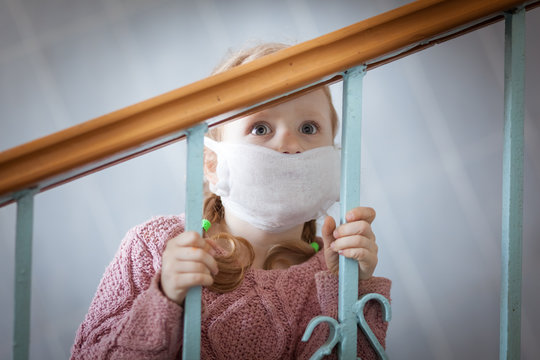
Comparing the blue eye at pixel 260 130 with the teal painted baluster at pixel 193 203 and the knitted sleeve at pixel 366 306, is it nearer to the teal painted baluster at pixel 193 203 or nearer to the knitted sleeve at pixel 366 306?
the knitted sleeve at pixel 366 306

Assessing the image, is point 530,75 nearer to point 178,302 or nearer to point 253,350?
point 253,350

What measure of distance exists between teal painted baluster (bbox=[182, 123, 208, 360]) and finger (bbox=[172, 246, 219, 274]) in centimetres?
4

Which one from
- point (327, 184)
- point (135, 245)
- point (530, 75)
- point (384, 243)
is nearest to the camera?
point (327, 184)

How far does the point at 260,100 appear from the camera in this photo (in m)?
0.49

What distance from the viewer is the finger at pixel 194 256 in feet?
1.80

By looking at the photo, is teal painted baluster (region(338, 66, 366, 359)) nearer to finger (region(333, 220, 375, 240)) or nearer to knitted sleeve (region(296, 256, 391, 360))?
finger (region(333, 220, 375, 240))

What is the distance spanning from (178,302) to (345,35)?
35 cm

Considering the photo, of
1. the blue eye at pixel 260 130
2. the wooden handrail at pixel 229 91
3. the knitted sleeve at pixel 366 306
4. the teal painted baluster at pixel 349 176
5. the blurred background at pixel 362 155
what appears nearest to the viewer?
the wooden handrail at pixel 229 91

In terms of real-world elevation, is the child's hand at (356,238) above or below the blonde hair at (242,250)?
below

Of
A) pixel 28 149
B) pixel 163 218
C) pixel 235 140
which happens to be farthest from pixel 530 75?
pixel 28 149

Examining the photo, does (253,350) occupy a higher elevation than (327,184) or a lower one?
lower

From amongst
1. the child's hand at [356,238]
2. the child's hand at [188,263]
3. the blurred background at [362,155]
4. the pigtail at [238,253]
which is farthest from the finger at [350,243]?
the blurred background at [362,155]

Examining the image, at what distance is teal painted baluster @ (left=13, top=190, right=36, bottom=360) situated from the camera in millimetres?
449

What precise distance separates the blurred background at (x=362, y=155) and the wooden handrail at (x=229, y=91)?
991 mm
